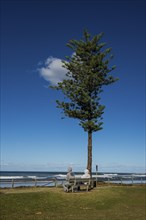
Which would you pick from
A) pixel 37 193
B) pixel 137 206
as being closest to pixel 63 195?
pixel 37 193

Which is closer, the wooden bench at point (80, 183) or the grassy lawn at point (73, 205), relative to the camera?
the grassy lawn at point (73, 205)

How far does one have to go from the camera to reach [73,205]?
22141mm

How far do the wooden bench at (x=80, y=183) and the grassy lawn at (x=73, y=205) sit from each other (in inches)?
31.7

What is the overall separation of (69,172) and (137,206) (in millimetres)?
5659

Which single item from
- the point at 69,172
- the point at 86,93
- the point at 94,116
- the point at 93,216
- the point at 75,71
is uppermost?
the point at 75,71

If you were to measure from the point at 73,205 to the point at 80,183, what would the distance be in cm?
544

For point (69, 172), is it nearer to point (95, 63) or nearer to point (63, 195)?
point (63, 195)

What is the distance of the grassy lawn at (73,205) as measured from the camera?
63.1 feet

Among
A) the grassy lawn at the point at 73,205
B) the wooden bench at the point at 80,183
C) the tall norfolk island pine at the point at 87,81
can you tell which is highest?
the tall norfolk island pine at the point at 87,81

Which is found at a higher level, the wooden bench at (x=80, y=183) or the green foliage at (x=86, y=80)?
the green foliage at (x=86, y=80)

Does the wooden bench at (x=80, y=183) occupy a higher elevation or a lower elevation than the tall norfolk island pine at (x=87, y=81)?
lower

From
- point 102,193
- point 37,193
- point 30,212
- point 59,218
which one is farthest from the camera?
point 102,193

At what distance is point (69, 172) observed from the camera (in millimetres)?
26578

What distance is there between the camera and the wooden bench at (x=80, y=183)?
1033 inches
